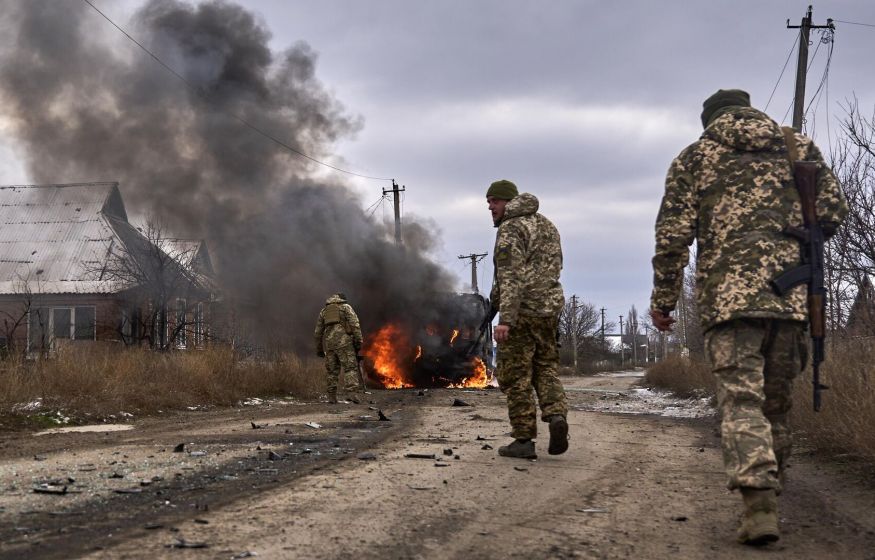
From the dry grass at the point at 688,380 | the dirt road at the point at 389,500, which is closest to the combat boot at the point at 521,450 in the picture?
the dirt road at the point at 389,500

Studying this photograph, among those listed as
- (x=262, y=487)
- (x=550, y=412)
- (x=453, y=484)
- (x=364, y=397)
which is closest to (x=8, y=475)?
(x=262, y=487)

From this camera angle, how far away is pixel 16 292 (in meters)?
25.7

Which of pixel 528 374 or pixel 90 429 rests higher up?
pixel 528 374

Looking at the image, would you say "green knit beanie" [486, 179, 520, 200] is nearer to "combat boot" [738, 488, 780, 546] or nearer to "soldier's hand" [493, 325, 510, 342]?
"soldier's hand" [493, 325, 510, 342]

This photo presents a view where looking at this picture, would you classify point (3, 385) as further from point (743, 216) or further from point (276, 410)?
point (743, 216)

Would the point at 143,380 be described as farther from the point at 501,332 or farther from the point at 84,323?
the point at 84,323

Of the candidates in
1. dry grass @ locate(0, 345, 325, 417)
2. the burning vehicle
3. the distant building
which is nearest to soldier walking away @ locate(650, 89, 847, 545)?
the distant building

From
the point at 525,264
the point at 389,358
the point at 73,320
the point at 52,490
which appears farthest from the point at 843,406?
the point at 73,320

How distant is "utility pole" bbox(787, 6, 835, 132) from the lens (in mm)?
16531

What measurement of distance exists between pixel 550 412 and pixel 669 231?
232 centimetres

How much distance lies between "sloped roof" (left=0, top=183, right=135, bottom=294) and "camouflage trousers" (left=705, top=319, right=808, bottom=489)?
2429cm

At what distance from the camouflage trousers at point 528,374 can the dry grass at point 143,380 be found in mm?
5150

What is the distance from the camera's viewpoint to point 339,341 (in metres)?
13.1

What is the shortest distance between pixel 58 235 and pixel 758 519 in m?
28.9
